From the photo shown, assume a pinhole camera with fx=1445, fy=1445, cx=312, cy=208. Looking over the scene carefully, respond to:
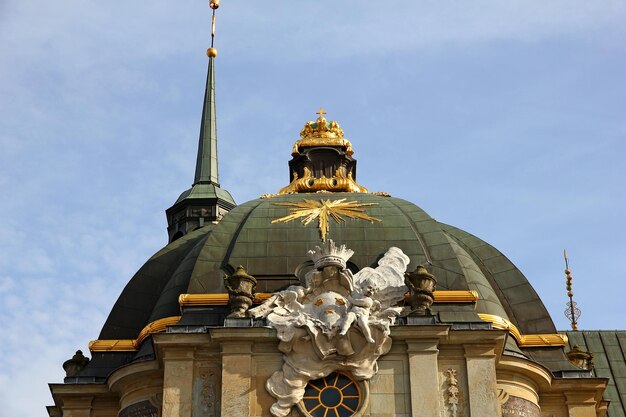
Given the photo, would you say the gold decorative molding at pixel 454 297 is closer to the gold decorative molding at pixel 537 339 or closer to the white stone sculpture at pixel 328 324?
the white stone sculpture at pixel 328 324

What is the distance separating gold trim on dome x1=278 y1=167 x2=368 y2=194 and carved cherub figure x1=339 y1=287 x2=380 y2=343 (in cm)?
1205

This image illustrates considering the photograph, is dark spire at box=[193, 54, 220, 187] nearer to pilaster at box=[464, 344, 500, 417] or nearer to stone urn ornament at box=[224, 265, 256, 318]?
stone urn ornament at box=[224, 265, 256, 318]

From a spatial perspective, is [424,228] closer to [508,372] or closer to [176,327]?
[508,372]

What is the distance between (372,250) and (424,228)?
3.08m

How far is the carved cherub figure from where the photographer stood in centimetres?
4828

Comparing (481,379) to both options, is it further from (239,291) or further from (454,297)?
(239,291)

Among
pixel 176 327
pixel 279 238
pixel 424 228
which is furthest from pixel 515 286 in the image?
pixel 176 327

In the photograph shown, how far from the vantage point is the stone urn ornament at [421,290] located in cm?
4997

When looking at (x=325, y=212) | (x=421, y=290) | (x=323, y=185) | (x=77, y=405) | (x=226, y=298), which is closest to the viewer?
(x=421, y=290)

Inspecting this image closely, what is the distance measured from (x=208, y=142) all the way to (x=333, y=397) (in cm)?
3439

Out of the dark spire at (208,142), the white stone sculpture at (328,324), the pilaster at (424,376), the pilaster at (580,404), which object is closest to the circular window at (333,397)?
the white stone sculpture at (328,324)

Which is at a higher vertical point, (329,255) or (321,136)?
(321,136)

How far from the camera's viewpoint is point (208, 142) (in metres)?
80.6

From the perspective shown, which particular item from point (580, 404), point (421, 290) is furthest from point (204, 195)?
point (580, 404)
